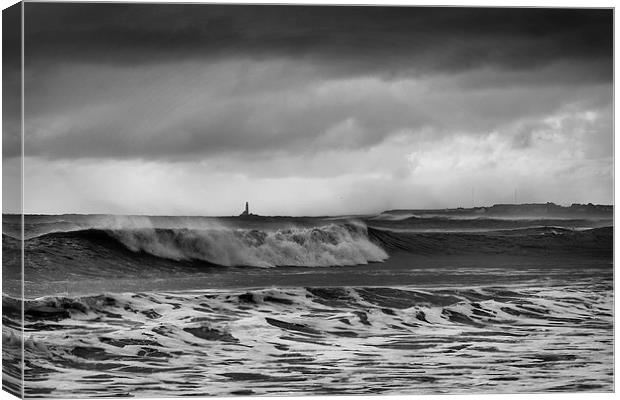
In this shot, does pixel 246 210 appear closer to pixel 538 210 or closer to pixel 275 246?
pixel 275 246

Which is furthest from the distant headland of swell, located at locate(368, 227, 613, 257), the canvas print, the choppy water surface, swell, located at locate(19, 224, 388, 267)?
swell, located at locate(19, 224, 388, 267)

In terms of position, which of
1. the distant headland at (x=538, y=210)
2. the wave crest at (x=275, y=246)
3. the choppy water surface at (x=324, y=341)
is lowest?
the choppy water surface at (x=324, y=341)

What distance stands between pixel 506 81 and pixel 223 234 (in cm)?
244

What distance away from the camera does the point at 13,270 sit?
10070mm

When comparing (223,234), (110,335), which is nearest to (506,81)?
(223,234)

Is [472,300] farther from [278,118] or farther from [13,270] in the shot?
[13,270]

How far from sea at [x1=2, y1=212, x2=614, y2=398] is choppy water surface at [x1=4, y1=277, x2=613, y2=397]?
0.03 feet

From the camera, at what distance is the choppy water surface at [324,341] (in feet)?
32.8

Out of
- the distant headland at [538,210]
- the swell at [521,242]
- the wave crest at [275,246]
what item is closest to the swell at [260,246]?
the wave crest at [275,246]

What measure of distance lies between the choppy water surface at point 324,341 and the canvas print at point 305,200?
0.02 metres

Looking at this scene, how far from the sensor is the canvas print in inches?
397

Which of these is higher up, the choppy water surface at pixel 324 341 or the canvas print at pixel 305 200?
the canvas print at pixel 305 200

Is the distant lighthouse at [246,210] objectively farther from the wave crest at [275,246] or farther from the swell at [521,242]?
the swell at [521,242]

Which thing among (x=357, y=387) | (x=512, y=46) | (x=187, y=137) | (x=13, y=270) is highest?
(x=512, y=46)
